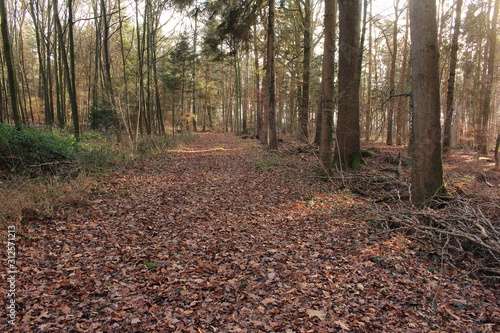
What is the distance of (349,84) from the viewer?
7.97 meters

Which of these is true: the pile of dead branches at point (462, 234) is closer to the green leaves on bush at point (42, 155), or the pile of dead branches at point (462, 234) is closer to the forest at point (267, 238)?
the forest at point (267, 238)

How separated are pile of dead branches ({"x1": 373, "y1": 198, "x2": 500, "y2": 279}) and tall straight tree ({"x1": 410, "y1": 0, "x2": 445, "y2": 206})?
516mm

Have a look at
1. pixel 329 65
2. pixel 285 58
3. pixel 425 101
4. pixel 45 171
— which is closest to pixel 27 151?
pixel 45 171

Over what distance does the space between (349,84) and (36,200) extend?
7.92 meters

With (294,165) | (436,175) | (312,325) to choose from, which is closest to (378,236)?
(436,175)

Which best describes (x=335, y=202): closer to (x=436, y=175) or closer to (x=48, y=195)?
(x=436, y=175)

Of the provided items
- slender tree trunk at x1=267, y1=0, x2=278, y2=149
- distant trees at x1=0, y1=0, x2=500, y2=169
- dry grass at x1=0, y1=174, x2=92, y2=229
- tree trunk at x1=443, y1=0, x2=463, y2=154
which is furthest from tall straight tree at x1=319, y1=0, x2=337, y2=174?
tree trunk at x1=443, y1=0, x2=463, y2=154

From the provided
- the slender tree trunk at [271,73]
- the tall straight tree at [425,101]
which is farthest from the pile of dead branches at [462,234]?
Answer: the slender tree trunk at [271,73]

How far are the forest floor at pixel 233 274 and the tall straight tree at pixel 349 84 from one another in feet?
8.92

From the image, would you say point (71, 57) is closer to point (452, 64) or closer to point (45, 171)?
point (45, 171)

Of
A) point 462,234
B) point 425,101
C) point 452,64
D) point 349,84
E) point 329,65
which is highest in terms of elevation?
point 452,64

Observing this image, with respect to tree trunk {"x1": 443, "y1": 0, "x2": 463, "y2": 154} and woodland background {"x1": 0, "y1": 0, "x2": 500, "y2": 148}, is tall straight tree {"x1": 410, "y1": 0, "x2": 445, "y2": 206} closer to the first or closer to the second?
woodland background {"x1": 0, "y1": 0, "x2": 500, "y2": 148}

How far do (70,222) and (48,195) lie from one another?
1.03m

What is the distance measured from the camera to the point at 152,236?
4359 mm
